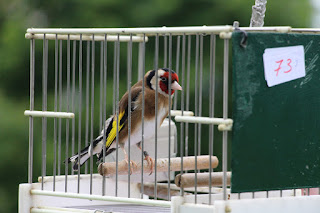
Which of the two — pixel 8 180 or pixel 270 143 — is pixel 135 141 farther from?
pixel 8 180

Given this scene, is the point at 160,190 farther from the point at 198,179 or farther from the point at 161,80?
the point at 198,179

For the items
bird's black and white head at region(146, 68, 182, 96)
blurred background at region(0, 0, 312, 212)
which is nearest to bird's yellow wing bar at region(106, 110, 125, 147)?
bird's black and white head at region(146, 68, 182, 96)

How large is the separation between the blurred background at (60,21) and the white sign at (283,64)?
18.0ft

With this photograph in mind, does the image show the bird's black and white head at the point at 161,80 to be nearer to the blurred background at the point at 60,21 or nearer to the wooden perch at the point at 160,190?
the wooden perch at the point at 160,190

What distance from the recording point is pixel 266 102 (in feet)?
12.6

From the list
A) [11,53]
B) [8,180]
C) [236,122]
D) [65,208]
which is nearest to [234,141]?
[236,122]

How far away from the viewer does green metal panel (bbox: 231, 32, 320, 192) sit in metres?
3.77

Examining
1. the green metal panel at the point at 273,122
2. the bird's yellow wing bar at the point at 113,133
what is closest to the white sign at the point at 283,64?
the green metal panel at the point at 273,122

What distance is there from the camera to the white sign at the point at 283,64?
3850 millimetres

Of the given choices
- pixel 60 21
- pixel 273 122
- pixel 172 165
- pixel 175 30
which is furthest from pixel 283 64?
pixel 60 21

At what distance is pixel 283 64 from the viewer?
12.9 feet

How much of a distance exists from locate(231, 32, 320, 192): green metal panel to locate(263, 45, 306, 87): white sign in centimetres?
2

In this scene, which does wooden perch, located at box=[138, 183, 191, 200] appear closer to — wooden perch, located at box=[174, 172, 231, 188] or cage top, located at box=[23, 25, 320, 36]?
wooden perch, located at box=[174, 172, 231, 188]

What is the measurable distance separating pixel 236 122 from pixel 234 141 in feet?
0.26
